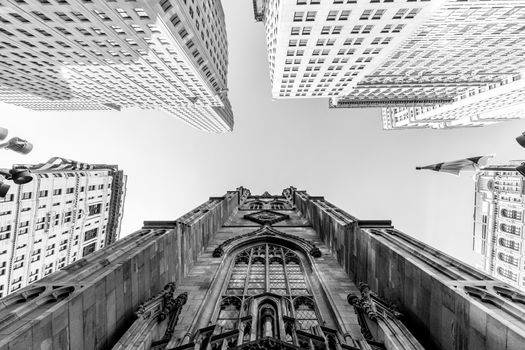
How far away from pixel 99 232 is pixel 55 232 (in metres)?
14.5

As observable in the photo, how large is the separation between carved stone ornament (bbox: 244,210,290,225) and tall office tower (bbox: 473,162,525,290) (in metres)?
52.1

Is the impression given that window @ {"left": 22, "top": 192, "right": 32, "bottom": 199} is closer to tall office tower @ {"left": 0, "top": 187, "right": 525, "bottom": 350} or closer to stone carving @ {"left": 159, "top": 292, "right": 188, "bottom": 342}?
tall office tower @ {"left": 0, "top": 187, "right": 525, "bottom": 350}

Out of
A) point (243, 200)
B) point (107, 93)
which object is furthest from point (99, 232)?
point (243, 200)

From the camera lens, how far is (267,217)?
105 feet

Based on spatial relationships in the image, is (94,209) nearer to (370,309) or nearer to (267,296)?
(267,296)

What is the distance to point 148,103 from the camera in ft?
229

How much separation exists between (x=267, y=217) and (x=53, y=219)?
4426 centimetres

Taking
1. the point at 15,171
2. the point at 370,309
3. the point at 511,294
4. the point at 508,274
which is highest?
the point at 15,171

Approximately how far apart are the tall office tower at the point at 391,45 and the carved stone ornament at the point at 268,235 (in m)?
25.9

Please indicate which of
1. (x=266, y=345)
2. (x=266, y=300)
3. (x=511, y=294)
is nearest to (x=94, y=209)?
(x=266, y=300)

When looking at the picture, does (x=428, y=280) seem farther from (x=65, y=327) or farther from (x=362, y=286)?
(x=65, y=327)

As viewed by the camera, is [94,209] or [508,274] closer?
[508,274]

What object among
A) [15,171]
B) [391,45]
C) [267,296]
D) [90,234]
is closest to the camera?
[15,171]

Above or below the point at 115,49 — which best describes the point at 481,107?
above
